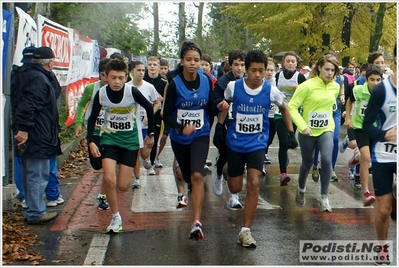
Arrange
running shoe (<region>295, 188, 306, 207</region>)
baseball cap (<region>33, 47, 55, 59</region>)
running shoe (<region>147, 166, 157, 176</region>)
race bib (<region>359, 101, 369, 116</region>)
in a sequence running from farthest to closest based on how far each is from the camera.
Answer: running shoe (<region>147, 166, 157, 176</region>)
race bib (<region>359, 101, 369, 116</region>)
running shoe (<region>295, 188, 306, 207</region>)
baseball cap (<region>33, 47, 55, 59</region>)

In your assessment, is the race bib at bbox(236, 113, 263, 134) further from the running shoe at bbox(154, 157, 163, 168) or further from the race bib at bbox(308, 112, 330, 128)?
the running shoe at bbox(154, 157, 163, 168)

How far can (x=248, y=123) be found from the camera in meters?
6.38

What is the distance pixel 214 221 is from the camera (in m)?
7.10

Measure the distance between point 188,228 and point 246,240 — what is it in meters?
0.93

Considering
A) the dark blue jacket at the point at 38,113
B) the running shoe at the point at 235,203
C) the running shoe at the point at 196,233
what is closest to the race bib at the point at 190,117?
the running shoe at the point at 196,233

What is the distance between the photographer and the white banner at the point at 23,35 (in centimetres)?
736

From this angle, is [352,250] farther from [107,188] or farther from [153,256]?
[107,188]

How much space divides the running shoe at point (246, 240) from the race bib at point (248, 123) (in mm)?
1026

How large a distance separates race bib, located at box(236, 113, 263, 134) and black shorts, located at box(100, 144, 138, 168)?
1249mm

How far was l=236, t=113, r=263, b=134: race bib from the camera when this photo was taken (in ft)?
20.9

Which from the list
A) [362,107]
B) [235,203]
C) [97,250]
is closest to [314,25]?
[362,107]

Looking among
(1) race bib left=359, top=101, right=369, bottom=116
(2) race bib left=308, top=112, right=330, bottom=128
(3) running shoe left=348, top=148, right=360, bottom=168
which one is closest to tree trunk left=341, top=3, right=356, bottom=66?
(3) running shoe left=348, top=148, right=360, bottom=168

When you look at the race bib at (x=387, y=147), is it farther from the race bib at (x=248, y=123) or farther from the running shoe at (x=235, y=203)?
the running shoe at (x=235, y=203)

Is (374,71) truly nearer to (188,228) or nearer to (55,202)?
(188,228)
